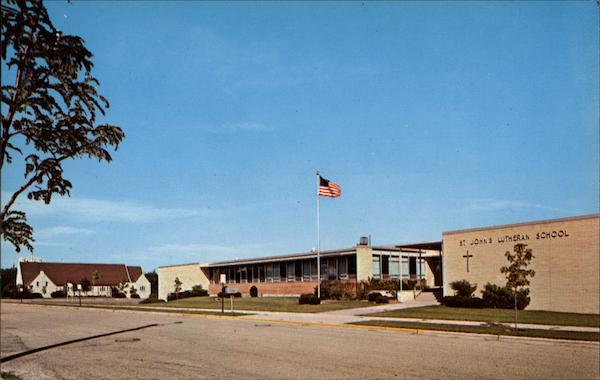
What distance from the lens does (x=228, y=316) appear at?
30.6 metres

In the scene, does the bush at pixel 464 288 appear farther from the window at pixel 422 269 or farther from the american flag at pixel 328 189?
the window at pixel 422 269

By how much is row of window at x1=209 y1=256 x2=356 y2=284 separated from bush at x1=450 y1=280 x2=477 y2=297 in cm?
1440

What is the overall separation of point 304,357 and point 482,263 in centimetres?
2257

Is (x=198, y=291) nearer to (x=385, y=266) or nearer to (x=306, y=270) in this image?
(x=306, y=270)

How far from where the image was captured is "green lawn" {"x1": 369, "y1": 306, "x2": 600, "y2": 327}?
22.4 meters

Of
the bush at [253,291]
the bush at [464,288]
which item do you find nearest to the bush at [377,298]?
the bush at [464,288]

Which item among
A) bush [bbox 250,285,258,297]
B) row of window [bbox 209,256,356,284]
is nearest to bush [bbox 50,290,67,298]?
row of window [bbox 209,256,356,284]

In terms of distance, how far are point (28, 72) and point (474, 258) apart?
3197cm

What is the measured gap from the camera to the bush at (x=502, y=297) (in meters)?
29.0

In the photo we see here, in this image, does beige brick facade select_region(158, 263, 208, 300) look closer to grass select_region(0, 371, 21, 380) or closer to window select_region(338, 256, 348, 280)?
window select_region(338, 256, 348, 280)

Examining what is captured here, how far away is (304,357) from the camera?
13328 mm

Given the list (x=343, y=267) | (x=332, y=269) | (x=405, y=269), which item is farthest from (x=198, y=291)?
(x=405, y=269)

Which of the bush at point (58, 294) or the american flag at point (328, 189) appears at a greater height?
the american flag at point (328, 189)

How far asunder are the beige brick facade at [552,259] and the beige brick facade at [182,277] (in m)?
41.2
